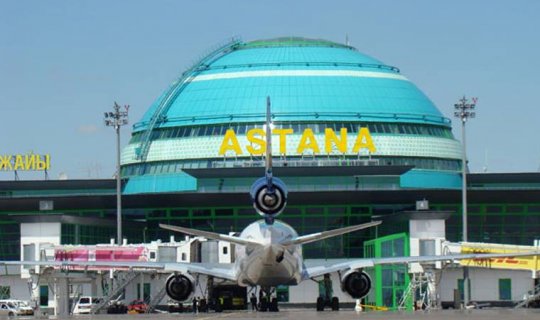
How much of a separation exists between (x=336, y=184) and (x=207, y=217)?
14038 mm

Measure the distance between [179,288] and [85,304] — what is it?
107 ft

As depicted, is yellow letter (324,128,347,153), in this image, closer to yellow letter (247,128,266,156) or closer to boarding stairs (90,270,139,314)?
yellow letter (247,128,266,156)

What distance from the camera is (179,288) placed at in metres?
85.4

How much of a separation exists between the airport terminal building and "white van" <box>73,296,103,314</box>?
1770 centimetres

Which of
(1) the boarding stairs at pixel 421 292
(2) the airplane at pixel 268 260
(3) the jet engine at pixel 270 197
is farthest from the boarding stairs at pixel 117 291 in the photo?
(3) the jet engine at pixel 270 197

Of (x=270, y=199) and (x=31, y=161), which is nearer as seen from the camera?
(x=270, y=199)

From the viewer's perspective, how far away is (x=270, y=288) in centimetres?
8688

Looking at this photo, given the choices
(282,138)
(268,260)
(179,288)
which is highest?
(282,138)

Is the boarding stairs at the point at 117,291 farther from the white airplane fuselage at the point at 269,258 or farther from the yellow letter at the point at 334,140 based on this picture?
the yellow letter at the point at 334,140

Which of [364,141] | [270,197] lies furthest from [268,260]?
[364,141]

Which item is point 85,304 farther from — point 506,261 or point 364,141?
point 364,141

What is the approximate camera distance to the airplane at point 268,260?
75500mm

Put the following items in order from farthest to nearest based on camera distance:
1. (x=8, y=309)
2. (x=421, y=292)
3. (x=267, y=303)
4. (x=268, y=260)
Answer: (x=421, y=292) < (x=8, y=309) < (x=267, y=303) < (x=268, y=260)

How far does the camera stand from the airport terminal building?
149125mm
